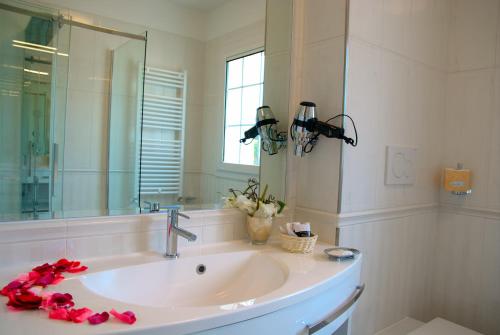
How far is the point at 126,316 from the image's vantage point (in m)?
0.76

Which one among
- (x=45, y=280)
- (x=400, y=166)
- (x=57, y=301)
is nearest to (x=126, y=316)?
(x=57, y=301)

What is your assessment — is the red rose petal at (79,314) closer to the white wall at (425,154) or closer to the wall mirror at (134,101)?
the wall mirror at (134,101)

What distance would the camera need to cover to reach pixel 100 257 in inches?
47.6

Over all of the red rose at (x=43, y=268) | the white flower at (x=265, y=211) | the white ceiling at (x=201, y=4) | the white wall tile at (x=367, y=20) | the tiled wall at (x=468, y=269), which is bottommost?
the tiled wall at (x=468, y=269)

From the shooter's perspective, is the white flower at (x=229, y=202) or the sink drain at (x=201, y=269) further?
the white flower at (x=229, y=202)

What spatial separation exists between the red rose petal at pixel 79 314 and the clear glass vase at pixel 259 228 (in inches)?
32.0

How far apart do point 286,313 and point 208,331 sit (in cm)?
26

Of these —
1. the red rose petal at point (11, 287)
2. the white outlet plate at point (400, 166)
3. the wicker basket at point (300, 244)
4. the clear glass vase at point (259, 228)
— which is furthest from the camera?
the white outlet plate at point (400, 166)

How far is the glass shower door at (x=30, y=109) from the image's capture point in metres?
1.31

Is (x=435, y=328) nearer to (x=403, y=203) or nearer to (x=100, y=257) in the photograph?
(x=403, y=203)

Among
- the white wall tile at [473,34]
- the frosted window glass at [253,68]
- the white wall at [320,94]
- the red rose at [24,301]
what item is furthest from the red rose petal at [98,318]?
the white wall tile at [473,34]

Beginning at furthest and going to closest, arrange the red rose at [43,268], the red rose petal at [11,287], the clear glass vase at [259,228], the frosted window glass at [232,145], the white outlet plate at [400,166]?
1. the frosted window glass at [232,145]
2. the white outlet plate at [400,166]
3. the clear glass vase at [259,228]
4. the red rose at [43,268]
5. the red rose petal at [11,287]

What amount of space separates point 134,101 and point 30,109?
0.43m

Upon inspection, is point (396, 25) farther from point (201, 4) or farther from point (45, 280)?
point (45, 280)
